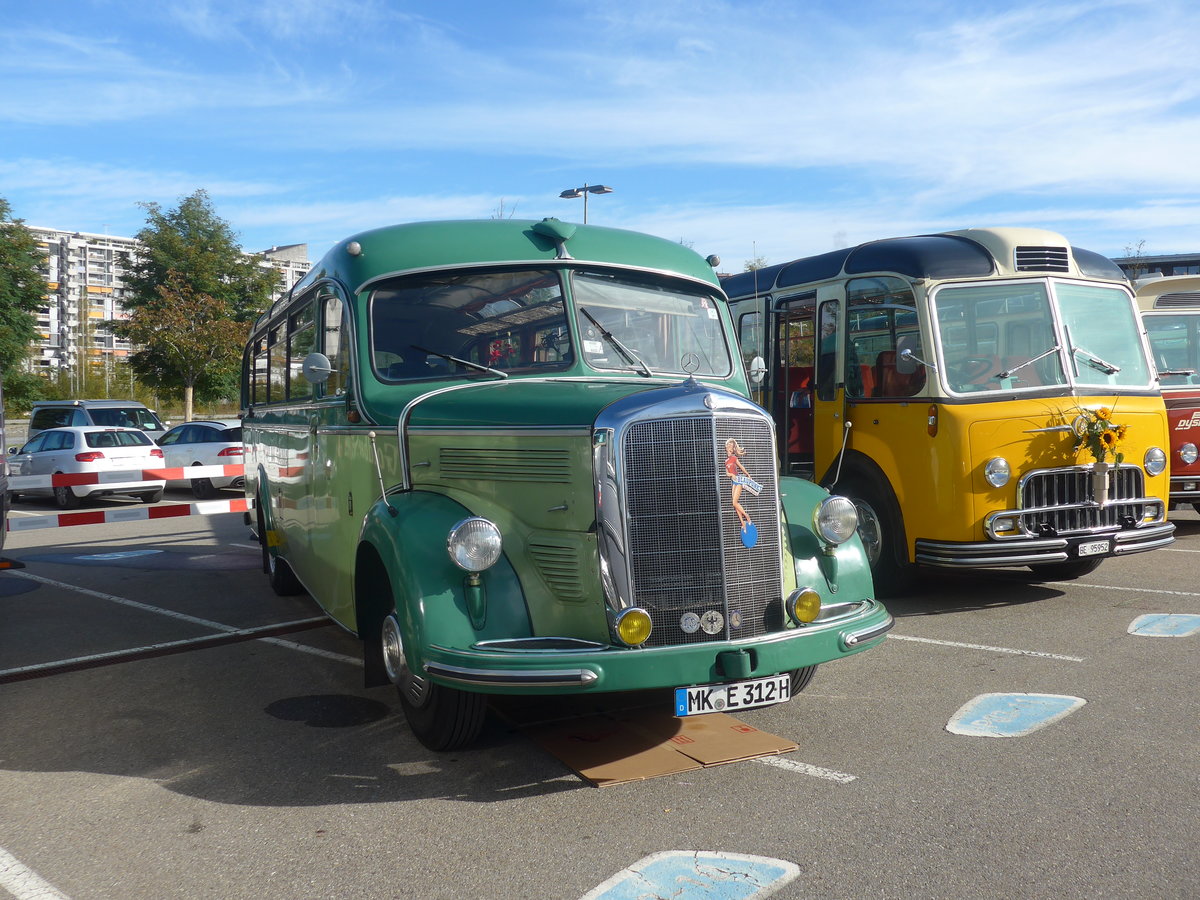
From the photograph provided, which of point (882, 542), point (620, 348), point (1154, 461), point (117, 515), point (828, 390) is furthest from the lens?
point (117, 515)

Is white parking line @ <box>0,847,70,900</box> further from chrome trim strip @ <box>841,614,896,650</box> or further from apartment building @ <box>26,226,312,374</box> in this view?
apartment building @ <box>26,226,312,374</box>

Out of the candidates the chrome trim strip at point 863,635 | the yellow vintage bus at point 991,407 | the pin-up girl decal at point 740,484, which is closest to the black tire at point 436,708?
the pin-up girl decal at point 740,484

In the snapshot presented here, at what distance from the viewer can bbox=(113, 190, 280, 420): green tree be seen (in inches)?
1248

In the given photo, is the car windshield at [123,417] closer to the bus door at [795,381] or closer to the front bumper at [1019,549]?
the bus door at [795,381]

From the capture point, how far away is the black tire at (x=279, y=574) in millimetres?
9062

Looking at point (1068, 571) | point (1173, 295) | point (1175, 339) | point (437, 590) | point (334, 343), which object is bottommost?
point (1068, 571)

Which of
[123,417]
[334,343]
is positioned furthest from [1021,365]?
[123,417]

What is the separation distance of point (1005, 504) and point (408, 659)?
5.17 meters

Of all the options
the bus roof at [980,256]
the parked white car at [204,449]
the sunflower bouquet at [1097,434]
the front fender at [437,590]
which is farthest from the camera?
the parked white car at [204,449]

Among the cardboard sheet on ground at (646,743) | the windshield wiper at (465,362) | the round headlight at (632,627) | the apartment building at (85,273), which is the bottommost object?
the cardboard sheet on ground at (646,743)

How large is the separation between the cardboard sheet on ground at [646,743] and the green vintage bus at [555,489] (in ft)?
1.43

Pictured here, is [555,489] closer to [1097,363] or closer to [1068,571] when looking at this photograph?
[1097,363]

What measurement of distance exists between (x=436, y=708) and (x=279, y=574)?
4.86 meters

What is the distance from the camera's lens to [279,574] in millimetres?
9188
